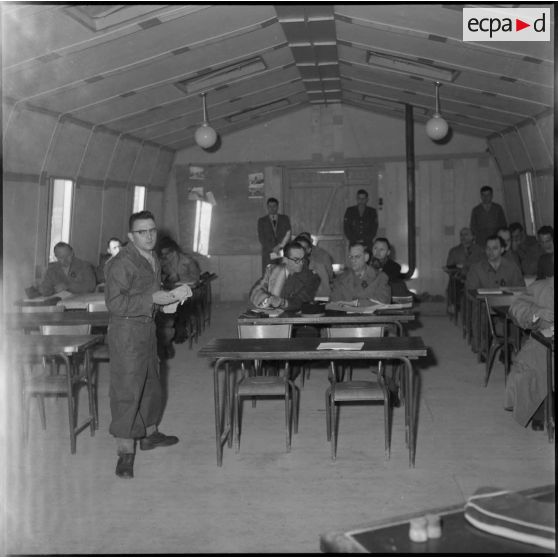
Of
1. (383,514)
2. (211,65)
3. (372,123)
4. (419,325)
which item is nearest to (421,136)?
(372,123)

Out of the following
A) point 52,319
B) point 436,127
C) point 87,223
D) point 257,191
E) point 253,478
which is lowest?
point 253,478

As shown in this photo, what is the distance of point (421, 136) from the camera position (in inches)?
555

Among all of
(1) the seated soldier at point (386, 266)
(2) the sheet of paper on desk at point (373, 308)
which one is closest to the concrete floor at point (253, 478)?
(2) the sheet of paper on desk at point (373, 308)

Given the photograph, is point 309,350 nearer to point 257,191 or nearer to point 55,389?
point 55,389

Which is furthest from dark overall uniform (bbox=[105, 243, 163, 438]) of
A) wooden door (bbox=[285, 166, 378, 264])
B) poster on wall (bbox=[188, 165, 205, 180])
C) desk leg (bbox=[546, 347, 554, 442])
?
poster on wall (bbox=[188, 165, 205, 180])

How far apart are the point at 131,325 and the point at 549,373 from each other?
118 inches

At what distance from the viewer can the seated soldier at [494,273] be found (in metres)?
8.99

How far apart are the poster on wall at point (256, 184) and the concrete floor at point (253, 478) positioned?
7.98 metres

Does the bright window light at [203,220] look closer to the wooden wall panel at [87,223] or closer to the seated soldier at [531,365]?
the wooden wall panel at [87,223]

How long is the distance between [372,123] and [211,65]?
5.85m

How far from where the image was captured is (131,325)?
5070 mm

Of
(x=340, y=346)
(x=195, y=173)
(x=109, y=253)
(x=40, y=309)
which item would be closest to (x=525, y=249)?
(x=109, y=253)

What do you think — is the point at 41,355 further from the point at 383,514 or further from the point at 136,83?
the point at 136,83

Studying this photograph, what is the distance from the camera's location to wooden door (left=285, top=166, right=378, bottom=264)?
47.5 ft
